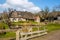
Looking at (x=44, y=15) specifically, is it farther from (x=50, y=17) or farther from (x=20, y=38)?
(x=20, y=38)

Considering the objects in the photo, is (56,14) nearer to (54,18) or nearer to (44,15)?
(54,18)

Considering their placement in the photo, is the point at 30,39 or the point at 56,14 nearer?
the point at 30,39

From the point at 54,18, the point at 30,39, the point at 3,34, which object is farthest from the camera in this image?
the point at 54,18

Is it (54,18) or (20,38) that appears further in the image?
(54,18)

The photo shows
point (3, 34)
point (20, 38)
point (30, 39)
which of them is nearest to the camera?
point (20, 38)

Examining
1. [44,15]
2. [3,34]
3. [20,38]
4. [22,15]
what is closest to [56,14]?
[44,15]

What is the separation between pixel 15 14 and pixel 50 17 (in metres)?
20.1

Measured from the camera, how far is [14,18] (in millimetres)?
84062

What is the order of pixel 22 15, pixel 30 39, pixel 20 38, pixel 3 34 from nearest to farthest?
1. pixel 20 38
2. pixel 30 39
3. pixel 3 34
4. pixel 22 15

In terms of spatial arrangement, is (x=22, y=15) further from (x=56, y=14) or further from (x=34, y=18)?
(x=56, y=14)

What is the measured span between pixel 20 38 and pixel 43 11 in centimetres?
8047

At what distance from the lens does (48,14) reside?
88.4m

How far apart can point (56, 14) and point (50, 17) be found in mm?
3702

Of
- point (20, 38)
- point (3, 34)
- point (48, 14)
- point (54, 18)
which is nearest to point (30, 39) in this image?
point (20, 38)
